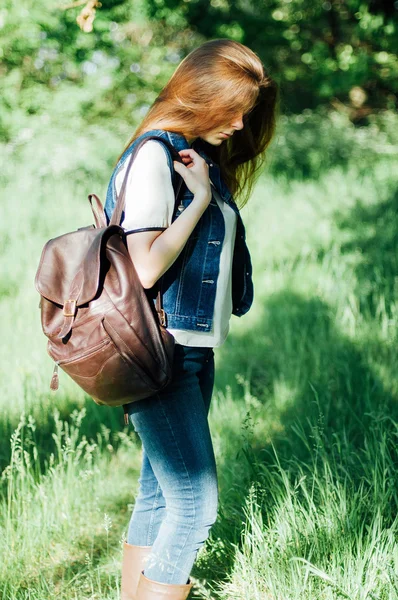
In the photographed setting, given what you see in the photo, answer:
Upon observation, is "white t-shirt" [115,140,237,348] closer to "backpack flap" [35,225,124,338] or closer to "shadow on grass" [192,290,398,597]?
"backpack flap" [35,225,124,338]

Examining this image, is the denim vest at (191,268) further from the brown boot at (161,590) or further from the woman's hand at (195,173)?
the brown boot at (161,590)

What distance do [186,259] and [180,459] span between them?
0.55 m

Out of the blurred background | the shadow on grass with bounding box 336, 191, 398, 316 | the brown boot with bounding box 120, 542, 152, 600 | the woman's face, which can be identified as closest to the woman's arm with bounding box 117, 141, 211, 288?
the woman's face

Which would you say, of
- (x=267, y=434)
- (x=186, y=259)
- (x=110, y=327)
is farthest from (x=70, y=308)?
(x=267, y=434)

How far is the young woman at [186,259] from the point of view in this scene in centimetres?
165

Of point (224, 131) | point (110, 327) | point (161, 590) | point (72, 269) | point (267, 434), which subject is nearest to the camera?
point (110, 327)

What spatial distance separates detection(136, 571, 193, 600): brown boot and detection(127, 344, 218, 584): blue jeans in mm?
14

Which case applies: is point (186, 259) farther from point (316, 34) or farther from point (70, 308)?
point (316, 34)

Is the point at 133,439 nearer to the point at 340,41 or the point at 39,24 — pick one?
the point at 39,24

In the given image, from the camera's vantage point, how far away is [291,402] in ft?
11.3

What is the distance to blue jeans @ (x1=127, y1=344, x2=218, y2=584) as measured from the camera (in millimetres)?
1738

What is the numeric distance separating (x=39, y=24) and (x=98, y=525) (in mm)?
10027

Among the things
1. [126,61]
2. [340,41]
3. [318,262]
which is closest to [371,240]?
[318,262]

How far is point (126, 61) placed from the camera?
1698cm
